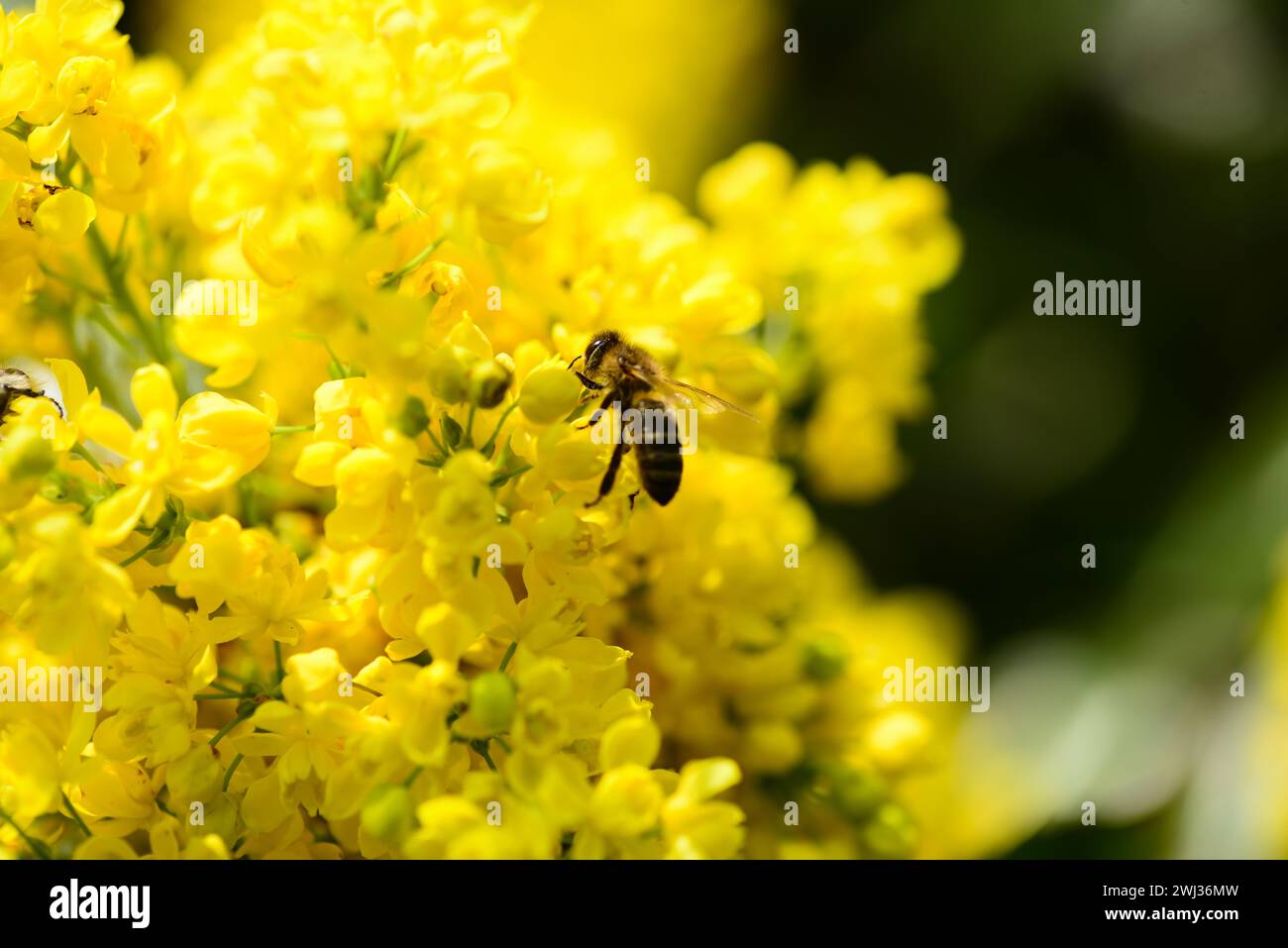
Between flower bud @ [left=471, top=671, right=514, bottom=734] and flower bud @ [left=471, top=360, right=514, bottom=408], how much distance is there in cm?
26

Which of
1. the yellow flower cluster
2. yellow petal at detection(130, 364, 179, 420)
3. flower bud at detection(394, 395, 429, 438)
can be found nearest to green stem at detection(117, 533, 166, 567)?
the yellow flower cluster

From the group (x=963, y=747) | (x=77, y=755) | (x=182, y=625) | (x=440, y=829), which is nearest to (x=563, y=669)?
(x=440, y=829)

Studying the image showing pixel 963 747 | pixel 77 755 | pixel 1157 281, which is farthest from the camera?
pixel 1157 281

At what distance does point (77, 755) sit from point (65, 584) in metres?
0.20

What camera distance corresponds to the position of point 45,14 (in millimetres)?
1369

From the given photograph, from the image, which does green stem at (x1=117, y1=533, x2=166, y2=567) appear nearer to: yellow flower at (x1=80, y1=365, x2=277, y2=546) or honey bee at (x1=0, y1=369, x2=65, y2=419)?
yellow flower at (x1=80, y1=365, x2=277, y2=546)

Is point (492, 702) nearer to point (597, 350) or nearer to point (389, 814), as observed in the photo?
point (389, 814)

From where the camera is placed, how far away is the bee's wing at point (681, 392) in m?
1.51

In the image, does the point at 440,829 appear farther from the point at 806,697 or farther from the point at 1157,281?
the point at 1157,281

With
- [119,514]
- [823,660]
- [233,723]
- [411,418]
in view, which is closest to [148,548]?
[119,514]

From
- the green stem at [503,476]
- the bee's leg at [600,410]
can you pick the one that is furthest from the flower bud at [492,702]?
the bee's leg at [600,410]

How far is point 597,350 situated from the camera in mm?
1500

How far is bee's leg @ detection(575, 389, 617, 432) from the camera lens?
4.58 feet

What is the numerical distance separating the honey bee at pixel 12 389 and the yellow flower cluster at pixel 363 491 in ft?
0.12
